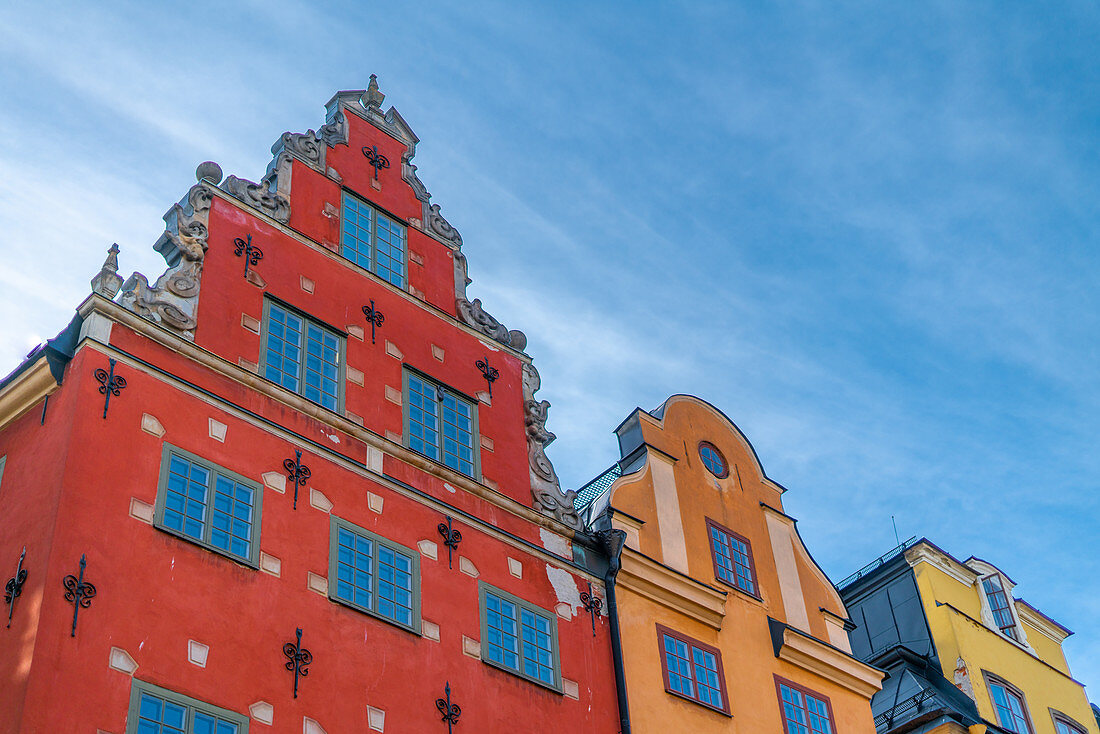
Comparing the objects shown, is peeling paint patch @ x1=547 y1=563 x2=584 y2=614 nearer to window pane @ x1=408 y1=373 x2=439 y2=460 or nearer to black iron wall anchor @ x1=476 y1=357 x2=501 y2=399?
window pane @ x1=408 y1=373 x2=439 y2=460

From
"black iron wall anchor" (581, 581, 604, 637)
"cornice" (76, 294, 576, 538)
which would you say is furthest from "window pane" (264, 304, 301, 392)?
"black iron wall anchor" (581, 581, 604, 637)

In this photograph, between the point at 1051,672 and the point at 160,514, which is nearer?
the point at 160,514

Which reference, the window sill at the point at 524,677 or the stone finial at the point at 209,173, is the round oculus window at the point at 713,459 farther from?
the stone finial at the point at 209,173

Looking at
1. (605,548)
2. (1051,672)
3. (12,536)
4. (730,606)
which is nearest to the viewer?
(12,536)

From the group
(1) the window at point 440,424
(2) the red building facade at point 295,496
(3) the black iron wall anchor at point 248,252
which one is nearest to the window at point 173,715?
(2) the red building facade at point 295,496

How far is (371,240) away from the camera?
74.6 ft

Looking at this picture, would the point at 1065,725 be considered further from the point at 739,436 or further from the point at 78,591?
the point at 78,591

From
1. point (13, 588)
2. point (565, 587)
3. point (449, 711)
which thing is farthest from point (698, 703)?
point (13, 588)

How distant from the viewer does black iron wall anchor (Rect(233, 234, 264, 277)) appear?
65.9 feet

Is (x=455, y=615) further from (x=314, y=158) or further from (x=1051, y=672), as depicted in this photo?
(x=1051, y=672)

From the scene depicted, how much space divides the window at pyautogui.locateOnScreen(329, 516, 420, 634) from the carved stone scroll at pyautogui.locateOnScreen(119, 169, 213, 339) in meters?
3.57

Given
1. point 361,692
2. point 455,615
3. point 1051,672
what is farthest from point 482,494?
point 1051,672

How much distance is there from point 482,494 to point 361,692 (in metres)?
4.61

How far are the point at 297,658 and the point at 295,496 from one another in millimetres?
2433
